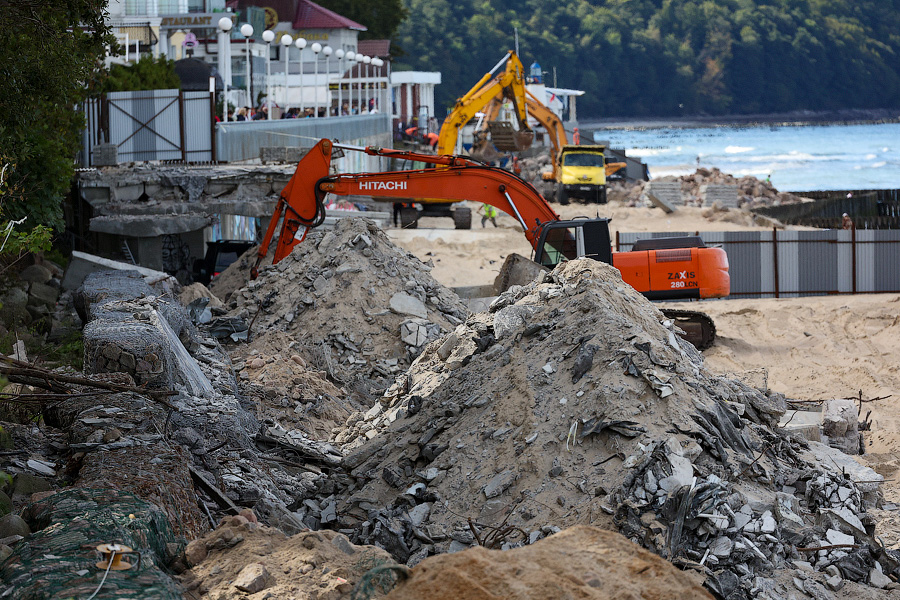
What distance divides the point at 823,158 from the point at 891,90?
61.7m

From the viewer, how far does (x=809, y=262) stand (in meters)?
20.5

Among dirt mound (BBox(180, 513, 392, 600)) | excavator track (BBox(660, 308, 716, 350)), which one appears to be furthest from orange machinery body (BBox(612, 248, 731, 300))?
dirt mound (BBox(180, 513, 392, 600))

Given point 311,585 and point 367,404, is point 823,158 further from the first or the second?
point 311,585

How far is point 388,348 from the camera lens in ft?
45.1

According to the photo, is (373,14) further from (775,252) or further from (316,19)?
(775,252)

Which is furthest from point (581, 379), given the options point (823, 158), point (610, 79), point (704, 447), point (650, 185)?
point (610, 79)

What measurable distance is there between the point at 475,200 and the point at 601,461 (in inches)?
331

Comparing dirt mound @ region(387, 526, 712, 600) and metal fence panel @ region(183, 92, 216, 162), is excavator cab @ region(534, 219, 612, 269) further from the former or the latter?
dirt mound @ region(387, 526, 712, 600)

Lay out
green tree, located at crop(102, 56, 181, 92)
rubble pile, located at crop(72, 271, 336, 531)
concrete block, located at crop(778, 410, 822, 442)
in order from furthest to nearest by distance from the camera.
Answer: green tree, located at crop(102, 56, 181, 92), concrete block, located at crop(778, 410, 822, 442), rubble pile, located at crop(72, 271, 336, 531)

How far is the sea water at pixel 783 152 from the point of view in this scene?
262 feet

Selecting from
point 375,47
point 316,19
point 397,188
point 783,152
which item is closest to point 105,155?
point 397,188

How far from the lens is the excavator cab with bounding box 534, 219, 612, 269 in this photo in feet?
48.4

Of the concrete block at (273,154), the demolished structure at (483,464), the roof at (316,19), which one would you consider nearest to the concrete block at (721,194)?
the concrete block at (273,154)

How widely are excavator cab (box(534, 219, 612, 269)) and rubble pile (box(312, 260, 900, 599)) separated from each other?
4.63m
